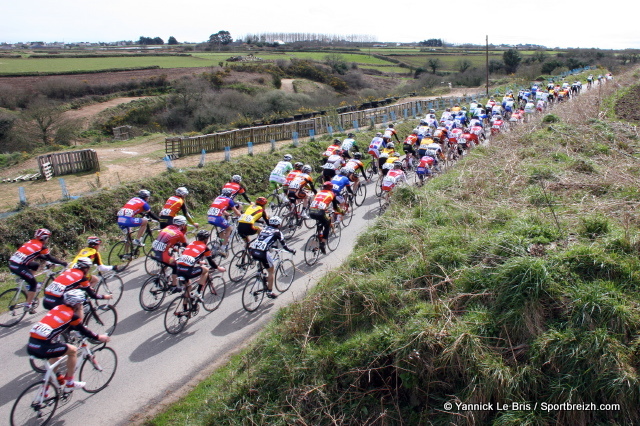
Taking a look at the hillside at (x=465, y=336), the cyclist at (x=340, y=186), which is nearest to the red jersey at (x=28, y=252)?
the hillside at (x=465, y=336)

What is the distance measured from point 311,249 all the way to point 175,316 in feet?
12.9

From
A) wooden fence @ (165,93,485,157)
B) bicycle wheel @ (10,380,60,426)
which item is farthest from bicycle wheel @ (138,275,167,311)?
wooden fence @ (165,93,485,157)

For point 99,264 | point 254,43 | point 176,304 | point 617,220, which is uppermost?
point 254,43

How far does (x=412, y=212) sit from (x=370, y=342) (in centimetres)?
493

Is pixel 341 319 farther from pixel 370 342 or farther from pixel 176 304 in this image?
pixel 176 304

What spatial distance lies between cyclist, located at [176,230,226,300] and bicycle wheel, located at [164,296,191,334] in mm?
374

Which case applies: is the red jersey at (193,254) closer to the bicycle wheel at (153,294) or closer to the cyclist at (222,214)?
the bicycle wheel at (153,294)

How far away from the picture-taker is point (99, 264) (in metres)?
9.11

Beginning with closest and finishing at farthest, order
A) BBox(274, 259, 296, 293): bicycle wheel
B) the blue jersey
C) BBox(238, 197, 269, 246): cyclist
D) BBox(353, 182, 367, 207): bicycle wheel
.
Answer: BBox(274, 259, 296, 293): bicycle wheel < BBox(238, 197, 269, 246): cyclist < the blue jersey < BBox(353, 182, 367, 207): bicycle wheel

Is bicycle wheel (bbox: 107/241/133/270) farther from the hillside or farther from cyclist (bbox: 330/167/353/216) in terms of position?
cyclist (bbox: 330/167/353/216)

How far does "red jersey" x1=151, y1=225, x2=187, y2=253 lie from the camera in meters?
9.41

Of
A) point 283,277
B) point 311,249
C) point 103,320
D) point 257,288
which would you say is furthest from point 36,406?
point 311,249

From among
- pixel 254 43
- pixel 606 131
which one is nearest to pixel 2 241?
pixel 606 131

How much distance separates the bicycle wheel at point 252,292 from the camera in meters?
9.57
